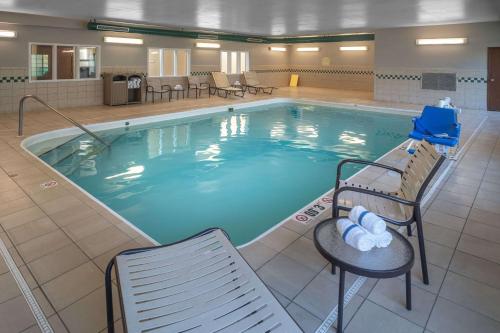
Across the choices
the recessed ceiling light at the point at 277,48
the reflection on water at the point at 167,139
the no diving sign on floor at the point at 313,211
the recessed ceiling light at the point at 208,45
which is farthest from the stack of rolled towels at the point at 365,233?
the recessed ceiling light at the point at 277,48

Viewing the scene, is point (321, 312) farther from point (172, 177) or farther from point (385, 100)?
point (385, 100)

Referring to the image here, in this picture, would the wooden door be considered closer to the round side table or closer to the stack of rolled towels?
the round side table

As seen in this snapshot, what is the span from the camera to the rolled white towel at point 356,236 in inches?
67.0

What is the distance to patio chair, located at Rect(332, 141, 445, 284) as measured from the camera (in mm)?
2074

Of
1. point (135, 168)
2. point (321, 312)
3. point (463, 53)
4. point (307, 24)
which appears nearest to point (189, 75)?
point (307, 24)

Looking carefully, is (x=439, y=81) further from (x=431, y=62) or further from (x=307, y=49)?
(x=307, y=49)

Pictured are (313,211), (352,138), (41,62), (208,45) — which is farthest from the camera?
(208,45)

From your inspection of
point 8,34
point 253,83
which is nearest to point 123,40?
point 8,34

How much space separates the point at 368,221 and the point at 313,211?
1489 mm

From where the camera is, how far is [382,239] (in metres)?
1.74

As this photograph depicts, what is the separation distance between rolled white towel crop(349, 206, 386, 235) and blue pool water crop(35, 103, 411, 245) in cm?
159

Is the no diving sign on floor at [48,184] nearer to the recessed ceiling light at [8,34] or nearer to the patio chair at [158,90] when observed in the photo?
the recessed ceiling light at [8,34]

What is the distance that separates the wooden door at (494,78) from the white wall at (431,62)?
0.12m

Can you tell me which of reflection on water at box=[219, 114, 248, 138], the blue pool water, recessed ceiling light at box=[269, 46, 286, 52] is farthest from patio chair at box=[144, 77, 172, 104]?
recessed ceiling light at box=[269, 46, 286, 52]
